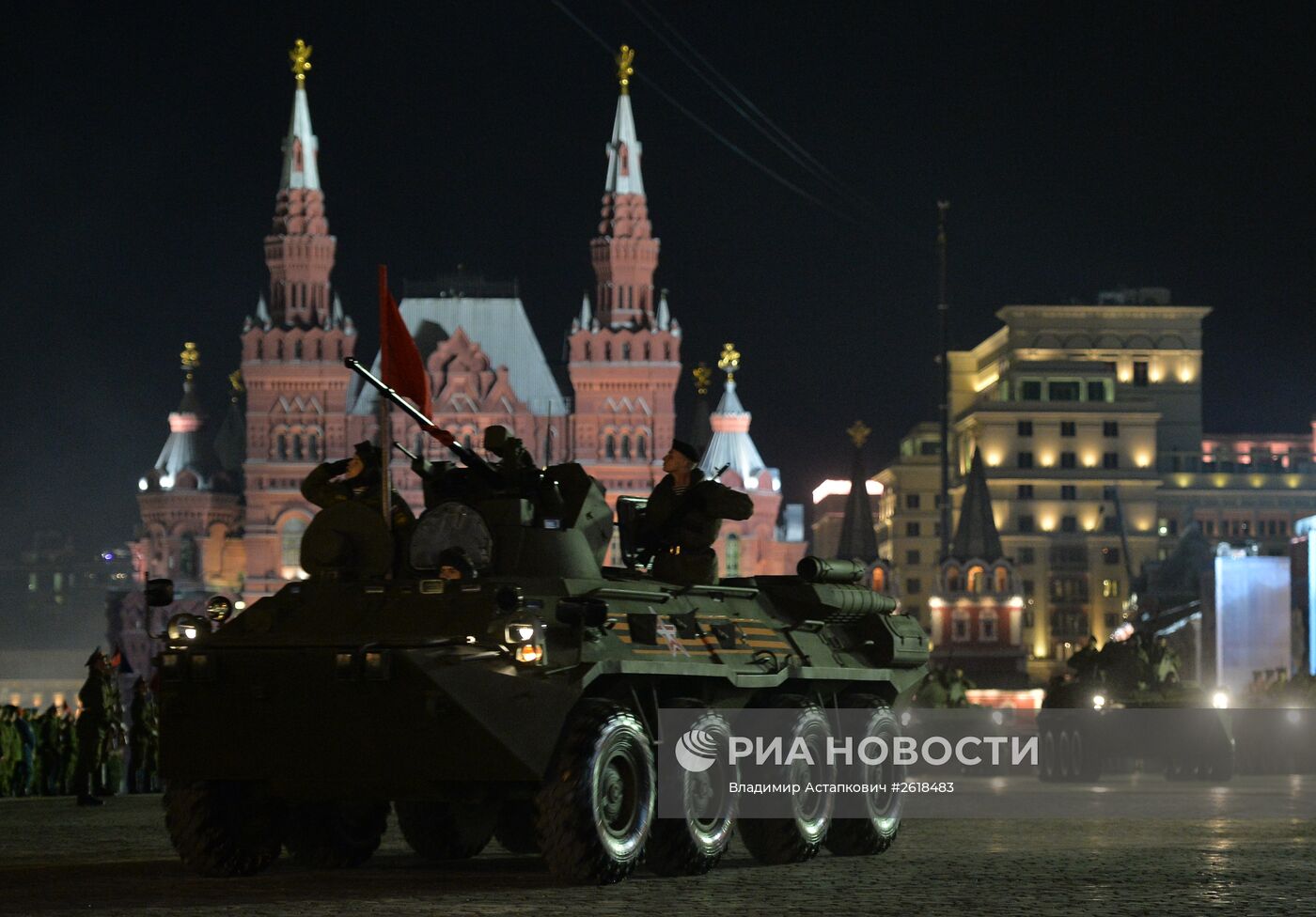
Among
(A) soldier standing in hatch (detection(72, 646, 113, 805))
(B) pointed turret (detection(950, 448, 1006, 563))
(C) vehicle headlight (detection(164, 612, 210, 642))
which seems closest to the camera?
(C) vehicle headlight (detection(164, 612, 210, 642))

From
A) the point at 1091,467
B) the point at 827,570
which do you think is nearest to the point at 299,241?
the point at 1091,467

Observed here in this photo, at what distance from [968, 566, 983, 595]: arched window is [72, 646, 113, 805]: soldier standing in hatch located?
10447cm

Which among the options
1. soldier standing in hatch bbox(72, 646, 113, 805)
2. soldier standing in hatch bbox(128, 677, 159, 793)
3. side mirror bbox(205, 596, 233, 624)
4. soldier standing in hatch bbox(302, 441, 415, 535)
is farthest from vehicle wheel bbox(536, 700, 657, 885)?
soldier standing in hatch bbox(128, 677, 159, 793)

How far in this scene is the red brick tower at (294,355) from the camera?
5281 inches

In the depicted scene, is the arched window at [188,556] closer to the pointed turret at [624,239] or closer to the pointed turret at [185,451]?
the pointed turret at [185,451]

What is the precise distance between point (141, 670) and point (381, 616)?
414ft

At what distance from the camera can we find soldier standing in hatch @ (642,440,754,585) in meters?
17.6

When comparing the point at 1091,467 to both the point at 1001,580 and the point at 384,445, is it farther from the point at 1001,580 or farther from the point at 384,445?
the point at 384,445

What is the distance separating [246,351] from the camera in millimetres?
135250

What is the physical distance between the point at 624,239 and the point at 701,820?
119 meters

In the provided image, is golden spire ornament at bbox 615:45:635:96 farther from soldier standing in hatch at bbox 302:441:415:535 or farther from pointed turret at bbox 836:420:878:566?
soldier standing in hatch at bbox 302:441:415:535

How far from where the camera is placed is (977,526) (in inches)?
5231

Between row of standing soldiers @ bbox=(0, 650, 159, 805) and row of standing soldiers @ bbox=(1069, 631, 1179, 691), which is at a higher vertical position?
row of standing soldiers @ bbox=(1069, 631, 1179, 691)

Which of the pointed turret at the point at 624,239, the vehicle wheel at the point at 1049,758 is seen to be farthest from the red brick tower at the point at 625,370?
the vehicle wheel at the point at 1049,758
